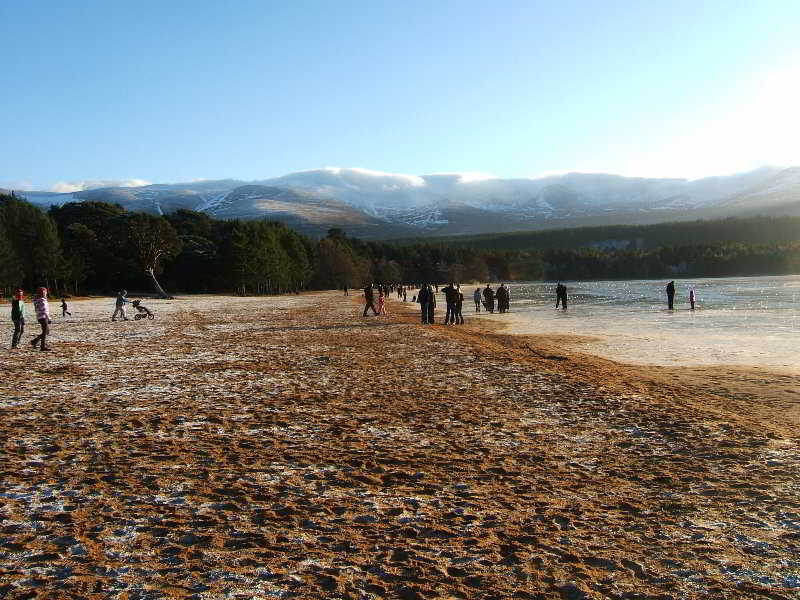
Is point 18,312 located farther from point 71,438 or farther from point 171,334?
point 71,438

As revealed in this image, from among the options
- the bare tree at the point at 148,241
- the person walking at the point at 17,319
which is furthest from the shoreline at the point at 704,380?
the bare tree at the point at 148,241

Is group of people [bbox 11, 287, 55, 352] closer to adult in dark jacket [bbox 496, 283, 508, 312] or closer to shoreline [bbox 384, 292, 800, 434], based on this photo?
shoreline [bbox 384, 292, 800, 434]

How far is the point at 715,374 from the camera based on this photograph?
13039mm

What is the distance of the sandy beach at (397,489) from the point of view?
3920mm

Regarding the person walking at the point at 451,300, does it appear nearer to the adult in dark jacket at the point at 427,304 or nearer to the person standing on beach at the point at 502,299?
the adult in dark jacket at the point at 427,304

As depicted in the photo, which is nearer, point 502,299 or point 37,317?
point 37,317

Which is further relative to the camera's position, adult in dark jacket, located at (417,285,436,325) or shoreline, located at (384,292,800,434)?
adult in dark jacket, located at (417,285,436,325)

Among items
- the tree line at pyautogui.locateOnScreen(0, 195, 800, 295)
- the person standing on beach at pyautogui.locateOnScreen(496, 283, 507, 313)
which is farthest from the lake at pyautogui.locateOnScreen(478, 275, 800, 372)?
the tree line at pyautogui.locateOnScreen(0, 195, 800, 295)

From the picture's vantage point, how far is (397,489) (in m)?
5.59

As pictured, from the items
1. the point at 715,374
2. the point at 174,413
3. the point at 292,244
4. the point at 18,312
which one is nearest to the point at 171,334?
the point at 18,312

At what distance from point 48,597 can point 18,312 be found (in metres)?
18.3

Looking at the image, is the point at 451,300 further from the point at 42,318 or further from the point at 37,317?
the point at 37,317

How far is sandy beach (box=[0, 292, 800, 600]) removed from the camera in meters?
3.92

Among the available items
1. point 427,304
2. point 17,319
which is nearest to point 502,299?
point 427,304
